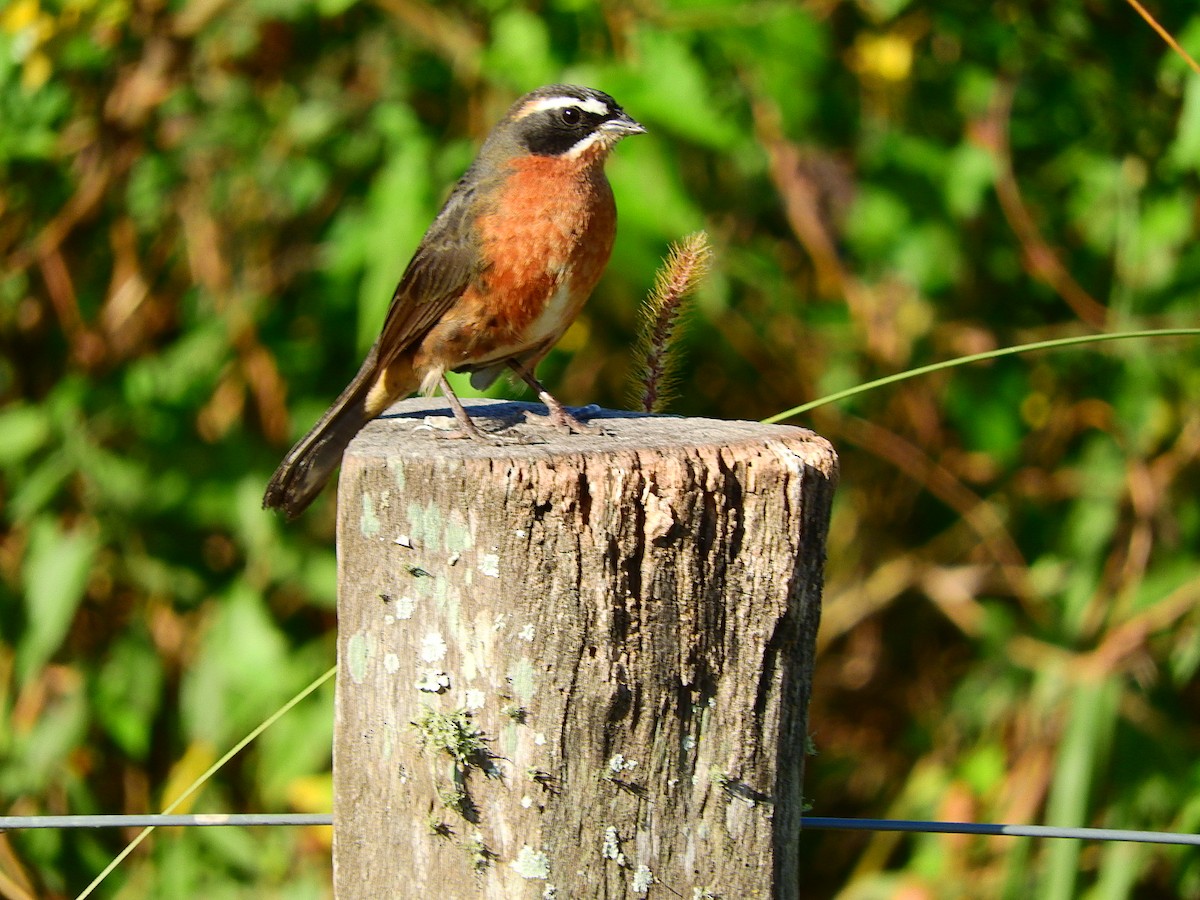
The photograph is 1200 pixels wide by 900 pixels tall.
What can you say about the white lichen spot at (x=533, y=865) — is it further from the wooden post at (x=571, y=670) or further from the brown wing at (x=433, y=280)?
the brown wing at (x=433, y=280)

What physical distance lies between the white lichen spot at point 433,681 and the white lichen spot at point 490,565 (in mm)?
161

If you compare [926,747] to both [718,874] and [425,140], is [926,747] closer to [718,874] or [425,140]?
[425,140]

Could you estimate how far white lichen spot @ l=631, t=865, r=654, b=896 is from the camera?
2.05 metres

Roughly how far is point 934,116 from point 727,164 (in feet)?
2.78

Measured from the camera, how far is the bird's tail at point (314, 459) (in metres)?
3.45

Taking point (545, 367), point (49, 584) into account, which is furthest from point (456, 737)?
point (49, 584)

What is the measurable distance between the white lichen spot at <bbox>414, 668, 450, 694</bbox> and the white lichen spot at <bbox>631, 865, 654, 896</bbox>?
1.25 ft

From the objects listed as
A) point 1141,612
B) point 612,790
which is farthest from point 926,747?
point 612,790

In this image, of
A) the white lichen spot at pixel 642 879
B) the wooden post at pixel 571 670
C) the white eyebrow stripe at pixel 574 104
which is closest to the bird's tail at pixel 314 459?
the white eyebrow stripe at pixel 574 104

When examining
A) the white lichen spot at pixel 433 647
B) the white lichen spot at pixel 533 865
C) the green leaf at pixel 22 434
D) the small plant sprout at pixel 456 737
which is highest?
the green leaf at pixel 22 434

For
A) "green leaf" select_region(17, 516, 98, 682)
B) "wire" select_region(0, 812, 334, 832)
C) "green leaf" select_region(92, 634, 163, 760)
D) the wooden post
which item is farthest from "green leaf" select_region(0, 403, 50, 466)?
the wooden post

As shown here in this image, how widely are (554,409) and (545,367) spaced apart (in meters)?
1.39

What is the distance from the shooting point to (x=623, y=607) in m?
Result: 2.06

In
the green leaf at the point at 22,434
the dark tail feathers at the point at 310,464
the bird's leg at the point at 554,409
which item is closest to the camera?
the bird's leg at the point at 554,409
